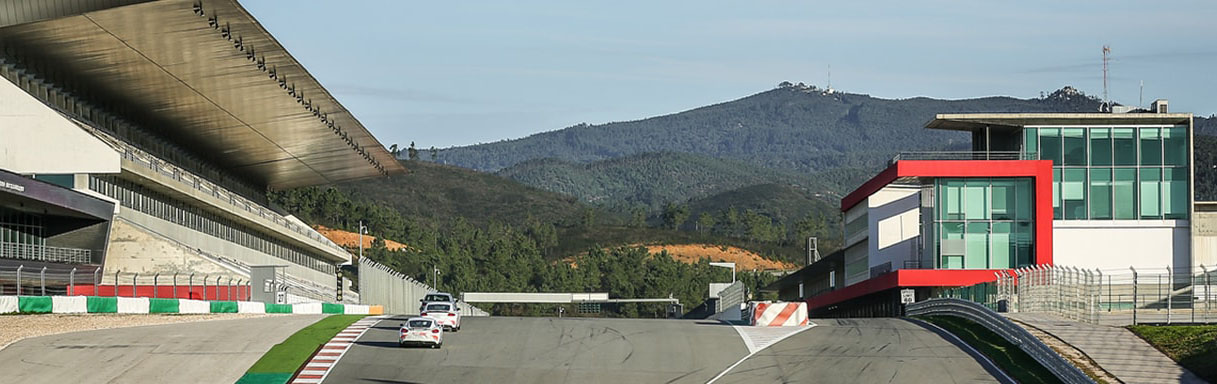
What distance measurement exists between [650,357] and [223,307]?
23.9m

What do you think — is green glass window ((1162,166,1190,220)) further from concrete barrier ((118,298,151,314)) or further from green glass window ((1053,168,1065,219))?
concrete barrier ((118,298,151,314))

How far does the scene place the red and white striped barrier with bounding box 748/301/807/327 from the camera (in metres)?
52.2

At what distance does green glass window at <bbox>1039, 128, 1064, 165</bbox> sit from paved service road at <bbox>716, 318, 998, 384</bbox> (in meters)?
33.4

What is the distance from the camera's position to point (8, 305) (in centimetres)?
4641

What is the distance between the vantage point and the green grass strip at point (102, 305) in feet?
A: 165

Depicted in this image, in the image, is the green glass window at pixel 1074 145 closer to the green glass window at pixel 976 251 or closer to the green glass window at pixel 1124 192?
the green glass window at pixel 1124 192

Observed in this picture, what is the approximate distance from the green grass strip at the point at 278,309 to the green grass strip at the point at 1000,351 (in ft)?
90.5

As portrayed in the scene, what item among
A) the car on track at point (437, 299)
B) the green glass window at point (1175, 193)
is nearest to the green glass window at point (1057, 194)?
the green glass window at point (1175, 193)

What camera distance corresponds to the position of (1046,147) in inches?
3137

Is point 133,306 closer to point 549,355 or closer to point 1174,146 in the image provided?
point 549,355

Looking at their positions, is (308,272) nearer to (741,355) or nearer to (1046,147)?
(1046,147)

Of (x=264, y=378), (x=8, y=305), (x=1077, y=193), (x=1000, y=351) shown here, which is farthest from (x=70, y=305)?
(x=1077, y=193)

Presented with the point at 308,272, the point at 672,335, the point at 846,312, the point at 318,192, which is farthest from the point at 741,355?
the point at 318,192

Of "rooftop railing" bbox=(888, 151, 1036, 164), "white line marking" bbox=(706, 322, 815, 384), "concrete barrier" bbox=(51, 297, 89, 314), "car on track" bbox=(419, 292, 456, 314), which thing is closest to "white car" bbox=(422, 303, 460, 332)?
"car on track" bbox=(419, 292, 456, 314)
